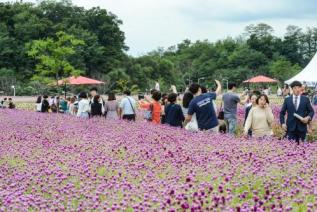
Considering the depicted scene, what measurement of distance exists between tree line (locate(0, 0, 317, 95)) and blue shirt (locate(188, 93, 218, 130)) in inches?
1058

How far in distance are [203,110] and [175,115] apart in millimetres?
1953

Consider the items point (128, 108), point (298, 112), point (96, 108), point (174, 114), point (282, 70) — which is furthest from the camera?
point (282, 70)

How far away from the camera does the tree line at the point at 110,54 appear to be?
6188cm

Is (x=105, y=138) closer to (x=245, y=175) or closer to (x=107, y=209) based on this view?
(x=245, y=175)

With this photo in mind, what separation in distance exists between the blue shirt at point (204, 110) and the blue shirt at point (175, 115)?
1.70m

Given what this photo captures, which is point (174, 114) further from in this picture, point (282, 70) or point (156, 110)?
point (282, 70)

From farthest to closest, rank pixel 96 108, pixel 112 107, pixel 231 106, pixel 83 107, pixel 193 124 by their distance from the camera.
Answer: pixel 83 107
pixel 96 108
pixel 112 107
pixel 231 106
pixel 193 124

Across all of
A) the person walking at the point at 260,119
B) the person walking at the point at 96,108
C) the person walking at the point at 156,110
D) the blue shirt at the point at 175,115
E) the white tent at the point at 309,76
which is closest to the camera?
the person walking at the point at 260,119

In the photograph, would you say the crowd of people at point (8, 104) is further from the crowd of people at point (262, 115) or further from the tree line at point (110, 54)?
the crowd of people at point (262, 115)

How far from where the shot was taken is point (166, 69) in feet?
252

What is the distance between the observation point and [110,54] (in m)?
71.4

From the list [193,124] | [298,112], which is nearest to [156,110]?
[193,124]

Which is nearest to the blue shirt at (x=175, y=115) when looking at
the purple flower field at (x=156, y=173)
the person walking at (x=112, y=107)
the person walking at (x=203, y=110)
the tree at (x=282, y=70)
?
the person walking at (x=203, y=110)

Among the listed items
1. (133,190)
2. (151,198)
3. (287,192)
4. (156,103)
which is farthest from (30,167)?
(156,103)
